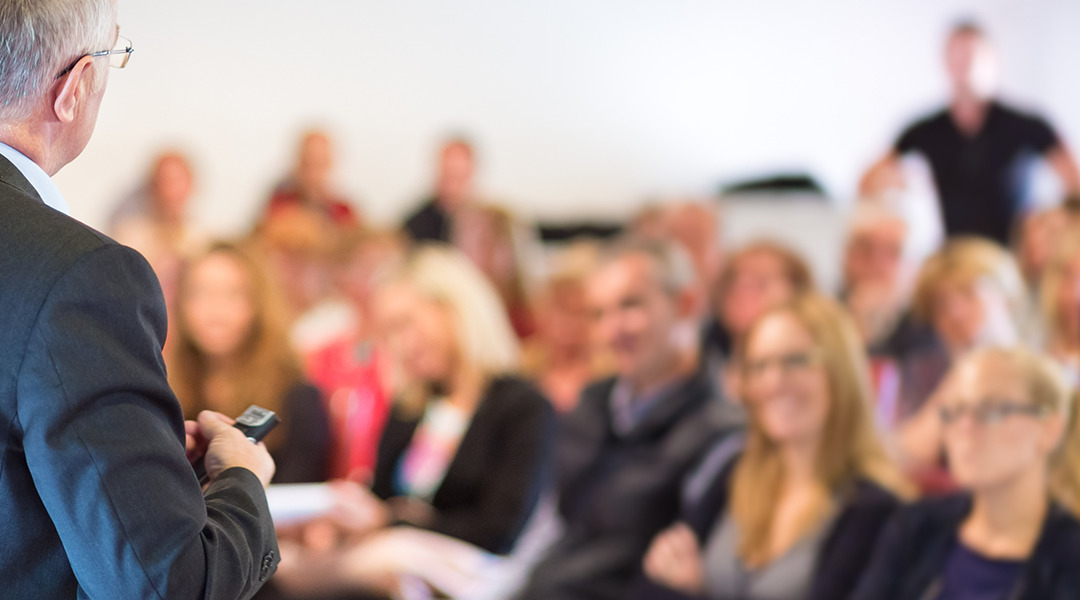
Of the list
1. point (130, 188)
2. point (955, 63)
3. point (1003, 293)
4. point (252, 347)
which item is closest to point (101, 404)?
point (252, 347)

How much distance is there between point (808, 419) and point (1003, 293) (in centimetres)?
127

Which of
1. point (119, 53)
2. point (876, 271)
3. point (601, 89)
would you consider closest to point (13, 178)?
point (119, 53)

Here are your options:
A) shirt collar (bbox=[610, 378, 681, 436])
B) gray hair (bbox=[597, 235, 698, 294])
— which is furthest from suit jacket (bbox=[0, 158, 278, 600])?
gray hair (bbox=[597, 235, 698, 294])

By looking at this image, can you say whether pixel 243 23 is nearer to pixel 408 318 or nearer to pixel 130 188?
pixel 130 188

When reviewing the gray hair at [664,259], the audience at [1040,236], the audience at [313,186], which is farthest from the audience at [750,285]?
the audience at [313,186]

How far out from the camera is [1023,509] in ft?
7.07

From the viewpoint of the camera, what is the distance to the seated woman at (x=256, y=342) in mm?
2775

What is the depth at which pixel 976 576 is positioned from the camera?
216 centimetres

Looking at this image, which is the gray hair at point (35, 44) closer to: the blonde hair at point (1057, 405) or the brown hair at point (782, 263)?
the blonde hair at point (1057, 405)

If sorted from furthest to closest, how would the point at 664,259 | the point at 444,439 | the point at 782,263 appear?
the point at 782,263 < the point at 664,259 < the point at 444,439

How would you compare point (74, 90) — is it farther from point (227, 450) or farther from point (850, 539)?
point (850, 539)

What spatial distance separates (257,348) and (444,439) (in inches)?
20.8

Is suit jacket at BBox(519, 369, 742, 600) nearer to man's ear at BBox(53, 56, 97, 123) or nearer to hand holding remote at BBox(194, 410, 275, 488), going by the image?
hand holding remote at BBox(194, 410, 275, 488)

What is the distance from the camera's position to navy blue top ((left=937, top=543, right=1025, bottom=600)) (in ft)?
6.95
